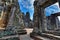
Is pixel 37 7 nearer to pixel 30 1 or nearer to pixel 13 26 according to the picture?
pixel 13 26

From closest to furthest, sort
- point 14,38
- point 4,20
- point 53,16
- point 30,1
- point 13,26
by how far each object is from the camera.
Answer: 1. point 14,38
2. point 13,26
3. point 4,20
4. point 53,16
5. point 30,1

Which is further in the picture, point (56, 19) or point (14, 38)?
point (56, 19)

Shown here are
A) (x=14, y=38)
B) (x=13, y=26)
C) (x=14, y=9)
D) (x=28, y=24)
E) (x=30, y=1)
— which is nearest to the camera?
(x=14, y=38)

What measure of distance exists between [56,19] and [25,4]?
162 inches

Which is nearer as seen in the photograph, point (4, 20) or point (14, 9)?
point (14, 9)

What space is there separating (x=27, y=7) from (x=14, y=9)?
20.0 ft

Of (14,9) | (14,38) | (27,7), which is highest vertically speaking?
(27,7)

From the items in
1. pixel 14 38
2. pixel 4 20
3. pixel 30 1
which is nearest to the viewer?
pixel 14 38

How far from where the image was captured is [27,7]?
11.1m

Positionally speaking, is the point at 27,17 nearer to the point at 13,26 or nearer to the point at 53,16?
the point at 53,16

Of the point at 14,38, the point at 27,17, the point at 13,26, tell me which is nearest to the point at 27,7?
the point at 27,17

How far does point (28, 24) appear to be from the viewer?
542 inches

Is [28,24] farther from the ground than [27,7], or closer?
closer

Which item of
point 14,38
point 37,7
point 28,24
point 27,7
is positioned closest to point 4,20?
point 37,7
